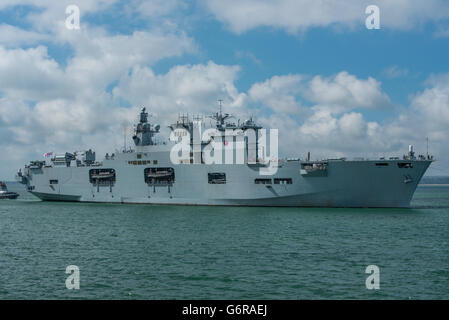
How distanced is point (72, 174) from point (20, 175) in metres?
10.5

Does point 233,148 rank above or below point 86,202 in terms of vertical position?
above

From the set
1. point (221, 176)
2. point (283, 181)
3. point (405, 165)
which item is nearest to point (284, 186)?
point (283, 181)

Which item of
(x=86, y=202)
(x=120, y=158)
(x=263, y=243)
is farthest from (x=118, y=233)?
(x=86, y=202)

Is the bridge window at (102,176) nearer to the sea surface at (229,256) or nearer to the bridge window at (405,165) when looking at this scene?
the sea surface at (229,256)

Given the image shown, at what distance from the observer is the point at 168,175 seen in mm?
40406

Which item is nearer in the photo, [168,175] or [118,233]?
[118,233]

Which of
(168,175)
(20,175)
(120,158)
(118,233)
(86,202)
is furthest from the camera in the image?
(20,175)

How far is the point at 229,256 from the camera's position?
717 inches

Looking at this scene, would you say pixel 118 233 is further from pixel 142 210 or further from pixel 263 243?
pixel 142 210

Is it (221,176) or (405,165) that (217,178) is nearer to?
(221,176)

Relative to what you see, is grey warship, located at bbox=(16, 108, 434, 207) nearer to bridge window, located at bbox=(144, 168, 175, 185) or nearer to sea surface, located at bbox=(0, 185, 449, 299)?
bridge window, located at bbox=(144, 168, 175, 185)

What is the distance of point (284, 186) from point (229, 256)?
18.6 m

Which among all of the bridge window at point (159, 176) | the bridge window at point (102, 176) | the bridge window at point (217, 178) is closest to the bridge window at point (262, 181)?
the bridge window at point (217, 178)
